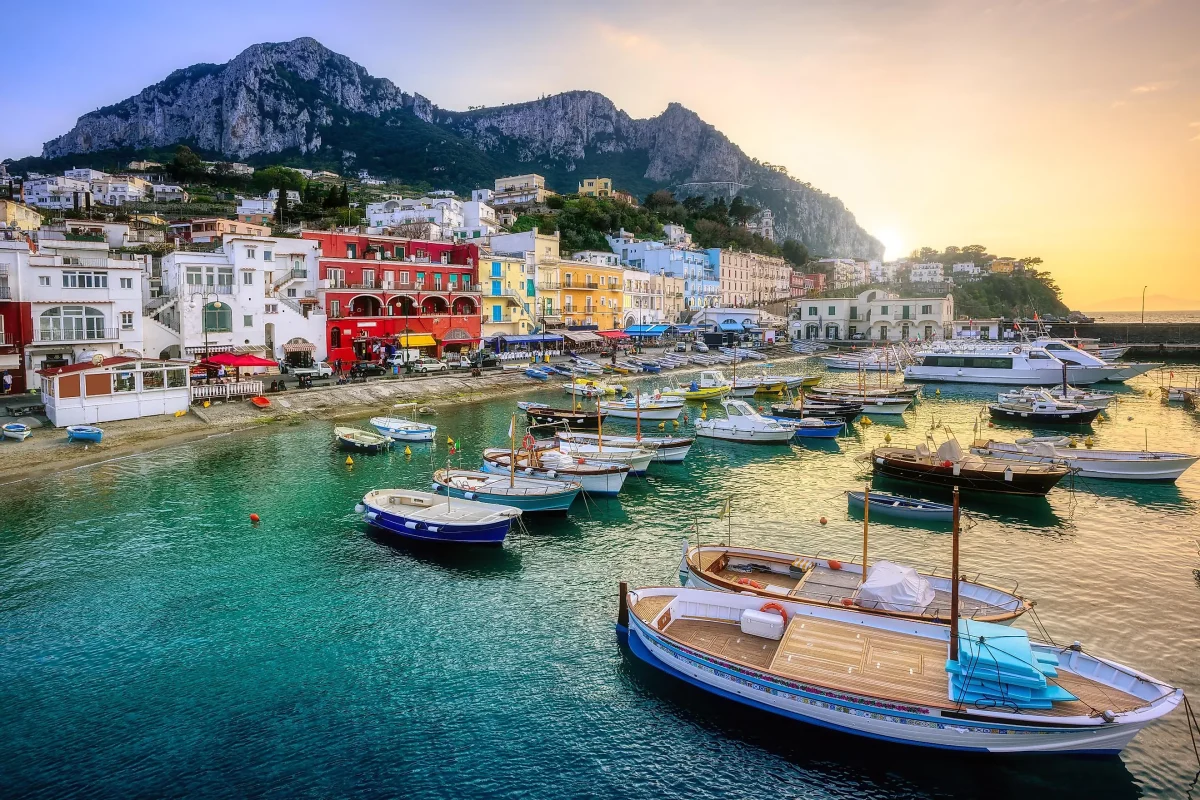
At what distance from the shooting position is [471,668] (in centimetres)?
1552

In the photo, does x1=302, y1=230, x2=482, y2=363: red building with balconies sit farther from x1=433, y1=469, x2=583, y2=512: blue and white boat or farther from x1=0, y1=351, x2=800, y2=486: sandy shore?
x1=433, y1=469, x2=583, y2=512: blue and white boat

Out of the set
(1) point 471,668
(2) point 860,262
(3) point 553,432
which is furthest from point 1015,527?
(2) point 860,262

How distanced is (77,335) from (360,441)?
74.5 feet

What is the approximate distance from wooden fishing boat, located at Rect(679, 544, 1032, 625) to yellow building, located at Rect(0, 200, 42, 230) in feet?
222

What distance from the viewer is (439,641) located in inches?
659

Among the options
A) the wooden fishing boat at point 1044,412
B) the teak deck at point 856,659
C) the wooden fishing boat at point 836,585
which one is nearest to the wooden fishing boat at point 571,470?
the wooden fishing boat at point 836,585

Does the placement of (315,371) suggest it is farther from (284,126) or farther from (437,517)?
(284,126)

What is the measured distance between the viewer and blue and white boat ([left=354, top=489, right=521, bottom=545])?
22.3 m

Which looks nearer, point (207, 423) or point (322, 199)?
point (207, 423)

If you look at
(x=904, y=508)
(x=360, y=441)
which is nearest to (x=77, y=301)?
(x=360, y=441)

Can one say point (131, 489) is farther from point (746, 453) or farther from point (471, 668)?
point (746, 453)

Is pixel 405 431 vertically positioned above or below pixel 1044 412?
below

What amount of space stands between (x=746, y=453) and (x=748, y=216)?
123 meters

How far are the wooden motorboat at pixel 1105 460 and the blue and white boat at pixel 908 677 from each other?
1962 centimetres
